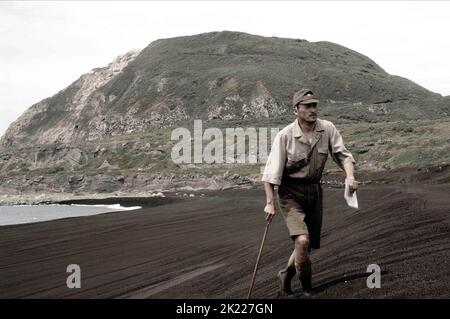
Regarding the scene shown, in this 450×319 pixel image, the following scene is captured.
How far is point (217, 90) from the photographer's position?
114 meters

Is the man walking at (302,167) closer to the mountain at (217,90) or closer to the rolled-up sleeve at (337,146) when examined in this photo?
the rolled-up sleeve at (337,146)

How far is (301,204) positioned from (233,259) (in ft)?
18.5

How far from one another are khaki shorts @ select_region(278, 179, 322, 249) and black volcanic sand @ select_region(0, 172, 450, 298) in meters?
0.93

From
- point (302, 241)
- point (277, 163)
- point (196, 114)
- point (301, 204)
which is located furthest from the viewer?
point (196, 114)

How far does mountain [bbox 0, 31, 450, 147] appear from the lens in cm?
10556

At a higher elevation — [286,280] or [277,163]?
[277,163]

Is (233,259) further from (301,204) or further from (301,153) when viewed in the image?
(301,153)

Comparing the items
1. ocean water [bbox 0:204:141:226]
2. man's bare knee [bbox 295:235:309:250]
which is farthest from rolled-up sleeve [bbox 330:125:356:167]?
ocean water [bbox 0:204:141:226]

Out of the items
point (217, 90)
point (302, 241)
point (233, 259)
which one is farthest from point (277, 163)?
point (217, 90)

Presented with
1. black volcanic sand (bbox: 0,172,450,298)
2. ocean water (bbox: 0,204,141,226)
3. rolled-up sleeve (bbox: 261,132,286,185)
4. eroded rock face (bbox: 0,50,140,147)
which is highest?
eroded rock face (bbox: 0,50,140,147)

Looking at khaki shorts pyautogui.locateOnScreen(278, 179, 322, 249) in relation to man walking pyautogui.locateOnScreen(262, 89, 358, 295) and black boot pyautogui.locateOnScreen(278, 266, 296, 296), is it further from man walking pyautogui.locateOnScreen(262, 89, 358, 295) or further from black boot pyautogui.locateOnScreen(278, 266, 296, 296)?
black boot pyautogui.locateOnScreen(278, 266, 296, 296)

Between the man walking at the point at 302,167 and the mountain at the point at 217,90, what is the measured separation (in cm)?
8570
